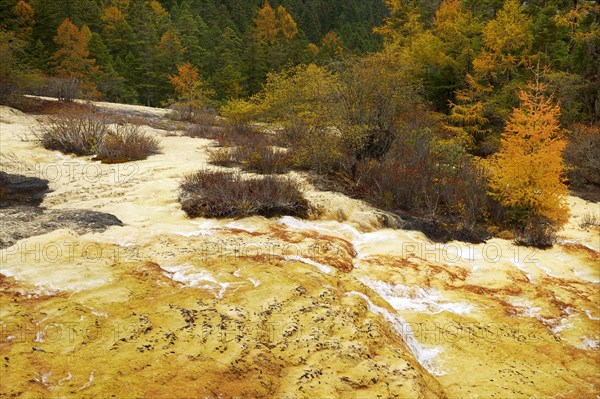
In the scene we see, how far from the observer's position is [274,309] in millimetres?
5094

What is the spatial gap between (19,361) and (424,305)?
527 cm

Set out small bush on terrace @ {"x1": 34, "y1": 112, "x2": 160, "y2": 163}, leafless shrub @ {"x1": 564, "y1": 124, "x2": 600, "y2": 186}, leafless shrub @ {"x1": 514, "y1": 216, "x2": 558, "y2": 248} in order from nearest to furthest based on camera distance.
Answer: leafless shrub @ {"x1": 514, "y1": 216, "x2": 558, "y2": 248}, small bush on terrace @ {"x1": 34, "y1": 112, "x2": 160, "y2": 163}, leafless shrub @ {"x1": 564, "y1": 124, "x2": 600, "y2": 186}

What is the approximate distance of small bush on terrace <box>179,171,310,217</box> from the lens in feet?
30.5

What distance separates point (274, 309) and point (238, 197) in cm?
482

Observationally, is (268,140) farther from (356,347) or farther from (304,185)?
(356,347)

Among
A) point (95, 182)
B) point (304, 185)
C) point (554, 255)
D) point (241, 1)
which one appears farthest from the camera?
point (241, 1)

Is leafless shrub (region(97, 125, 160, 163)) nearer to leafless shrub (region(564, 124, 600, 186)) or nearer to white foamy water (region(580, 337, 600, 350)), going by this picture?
white foamy water (region(580, 337, 600, 350))

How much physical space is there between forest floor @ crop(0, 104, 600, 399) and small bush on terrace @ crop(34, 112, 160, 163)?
14.9 feet

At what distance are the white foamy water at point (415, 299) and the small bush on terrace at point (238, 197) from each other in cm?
352

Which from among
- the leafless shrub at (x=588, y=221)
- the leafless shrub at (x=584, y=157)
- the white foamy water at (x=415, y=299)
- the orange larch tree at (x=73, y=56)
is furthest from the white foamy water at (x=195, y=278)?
the orange larch tree at (x=73, y=56)

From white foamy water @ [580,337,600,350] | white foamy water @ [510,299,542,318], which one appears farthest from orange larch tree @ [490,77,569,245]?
white foamy water @ [580,337,600,350]

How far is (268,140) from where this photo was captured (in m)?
18.0

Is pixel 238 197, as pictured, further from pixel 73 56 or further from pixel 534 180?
pixel 73 56

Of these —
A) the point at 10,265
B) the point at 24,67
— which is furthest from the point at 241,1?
the point at 10,265
